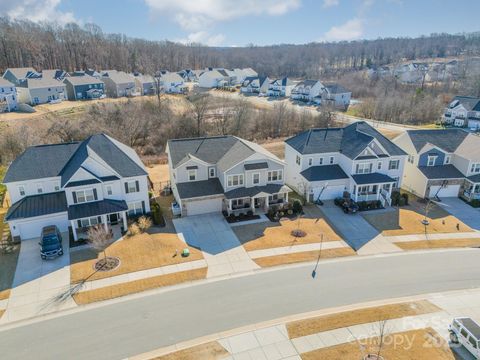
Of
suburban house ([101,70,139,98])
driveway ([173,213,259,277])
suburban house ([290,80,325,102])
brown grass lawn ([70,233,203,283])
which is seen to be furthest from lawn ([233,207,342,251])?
suburban house ([101,70,139,98])

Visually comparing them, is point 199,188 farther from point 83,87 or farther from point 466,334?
point 83,87

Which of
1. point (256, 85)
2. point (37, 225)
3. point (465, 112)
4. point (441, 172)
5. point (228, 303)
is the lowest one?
point (228, 303)

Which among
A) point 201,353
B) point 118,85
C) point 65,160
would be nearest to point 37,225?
point 65,160

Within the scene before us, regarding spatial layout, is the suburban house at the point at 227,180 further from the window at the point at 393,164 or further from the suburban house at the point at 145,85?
the suburban house at the point at 145,85

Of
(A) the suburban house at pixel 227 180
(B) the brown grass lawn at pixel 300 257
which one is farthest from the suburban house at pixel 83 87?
(B) the brown grass lawn at pixel 300 257

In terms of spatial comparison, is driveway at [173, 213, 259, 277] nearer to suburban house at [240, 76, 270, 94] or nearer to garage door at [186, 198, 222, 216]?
garage door at [186, 198, 222, 216]

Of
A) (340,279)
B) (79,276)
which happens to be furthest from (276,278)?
(79,276)
